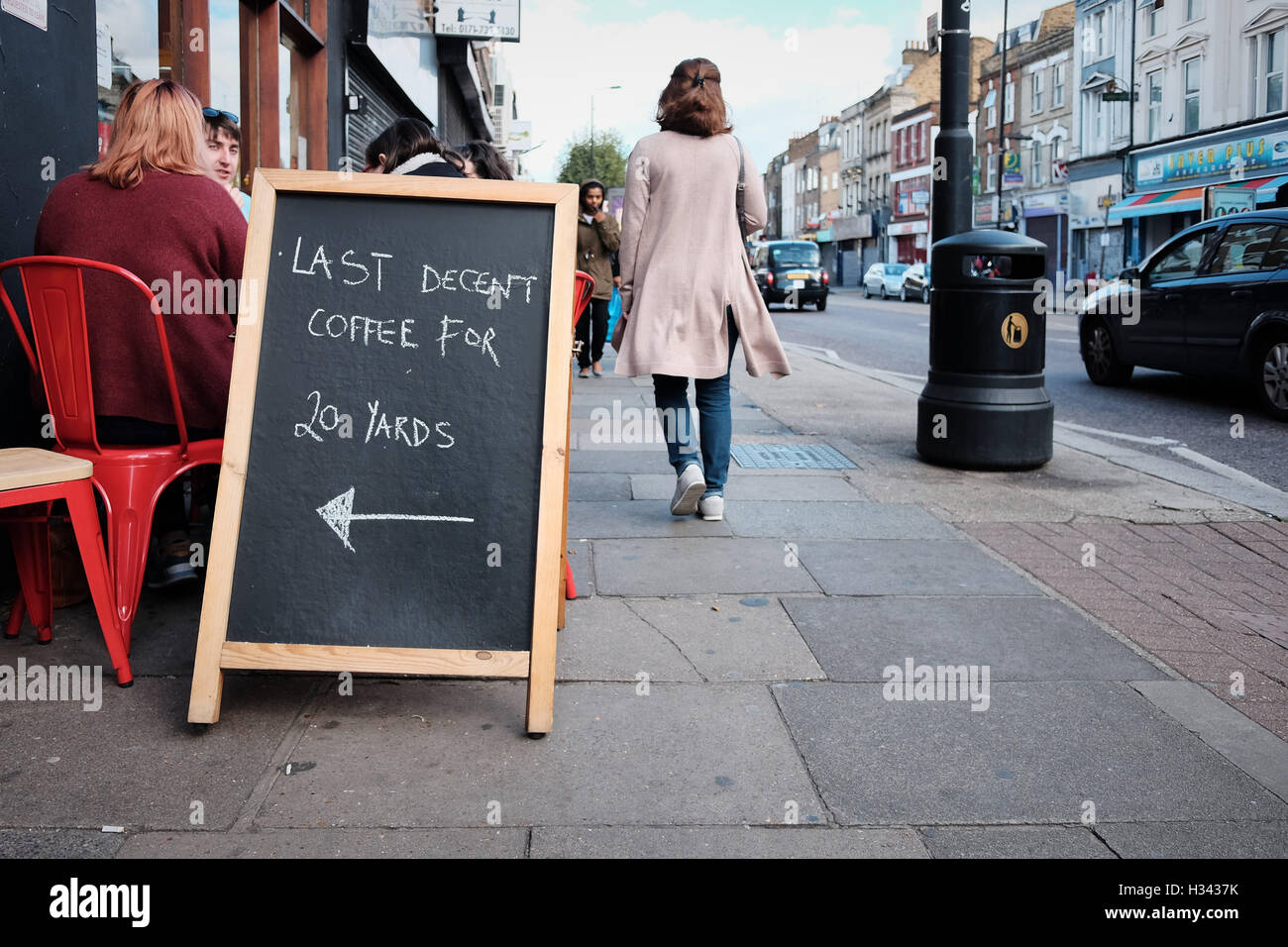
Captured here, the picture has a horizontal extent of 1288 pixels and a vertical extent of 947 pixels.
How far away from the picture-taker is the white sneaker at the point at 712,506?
5453 millimetres

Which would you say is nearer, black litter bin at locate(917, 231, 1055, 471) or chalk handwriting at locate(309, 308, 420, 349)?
chalk handwriting at locate(309, 308, 420, 349)

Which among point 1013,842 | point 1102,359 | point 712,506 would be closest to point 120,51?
point 712,506

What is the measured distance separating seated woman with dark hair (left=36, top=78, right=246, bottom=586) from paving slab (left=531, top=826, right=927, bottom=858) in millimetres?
2017

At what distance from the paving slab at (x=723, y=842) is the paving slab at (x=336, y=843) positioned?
0.10 meters

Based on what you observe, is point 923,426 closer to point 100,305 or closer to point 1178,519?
point 1178,519

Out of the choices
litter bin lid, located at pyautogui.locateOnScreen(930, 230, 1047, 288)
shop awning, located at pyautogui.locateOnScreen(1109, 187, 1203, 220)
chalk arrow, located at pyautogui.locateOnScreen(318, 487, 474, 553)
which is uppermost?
shop awning, located at pyautogui.locateOnScreen(1109, 187, 1203, 220)

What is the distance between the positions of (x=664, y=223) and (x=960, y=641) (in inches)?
94.0

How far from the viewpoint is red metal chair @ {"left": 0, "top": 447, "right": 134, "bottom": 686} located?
10.3 ft

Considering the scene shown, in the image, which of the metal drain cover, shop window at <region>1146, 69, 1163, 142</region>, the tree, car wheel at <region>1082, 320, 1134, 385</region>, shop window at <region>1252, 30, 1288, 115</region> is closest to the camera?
the metal drain cover

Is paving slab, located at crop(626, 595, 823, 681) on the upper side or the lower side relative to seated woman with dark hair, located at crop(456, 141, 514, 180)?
lower

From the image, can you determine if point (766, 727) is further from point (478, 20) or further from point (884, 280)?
point (884, 280)

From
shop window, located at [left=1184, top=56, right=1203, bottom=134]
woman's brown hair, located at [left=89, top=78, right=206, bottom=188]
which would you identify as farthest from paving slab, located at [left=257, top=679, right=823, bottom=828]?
shop window, located at [left=1184, top=56, right=1203, bottom=134]

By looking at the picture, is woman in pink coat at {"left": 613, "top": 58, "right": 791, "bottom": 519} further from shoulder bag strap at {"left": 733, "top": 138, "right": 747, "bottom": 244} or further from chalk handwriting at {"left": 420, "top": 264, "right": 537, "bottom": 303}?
chalk handwriting at {"left": 420, "top": 264, "right": 537, "bottom": 303}
